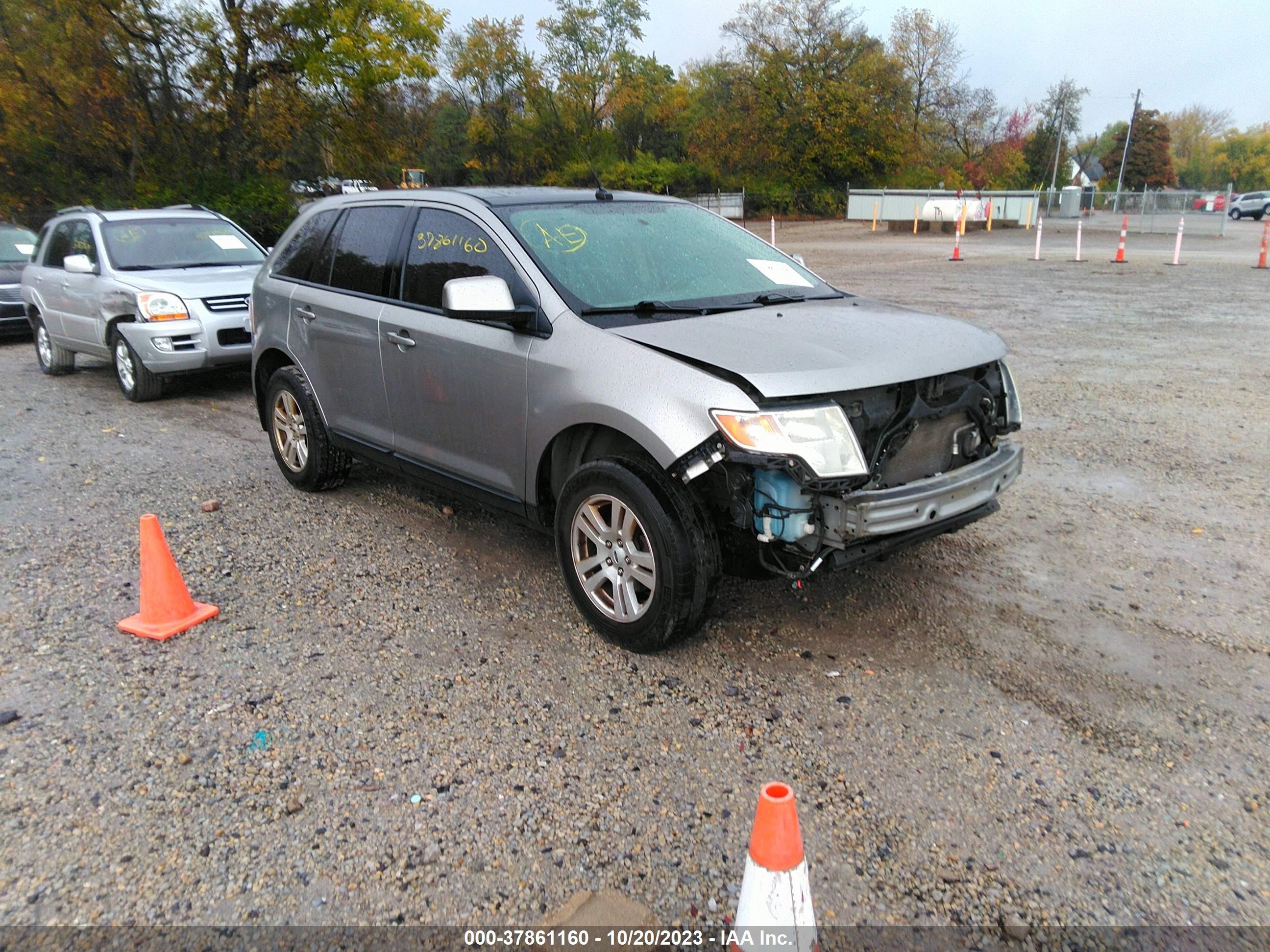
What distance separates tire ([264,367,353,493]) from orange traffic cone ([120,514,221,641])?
1.64m

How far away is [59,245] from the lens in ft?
33.7

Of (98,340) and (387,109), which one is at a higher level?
(387,109)

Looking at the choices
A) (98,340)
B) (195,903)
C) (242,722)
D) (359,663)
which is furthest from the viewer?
(98,340)

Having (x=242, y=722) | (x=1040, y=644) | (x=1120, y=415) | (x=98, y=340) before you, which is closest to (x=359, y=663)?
(x=242, y=722)

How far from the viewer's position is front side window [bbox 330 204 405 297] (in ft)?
16.8

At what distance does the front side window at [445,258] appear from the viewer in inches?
174

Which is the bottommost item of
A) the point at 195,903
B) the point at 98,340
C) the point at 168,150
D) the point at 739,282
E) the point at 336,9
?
the point at 195,903

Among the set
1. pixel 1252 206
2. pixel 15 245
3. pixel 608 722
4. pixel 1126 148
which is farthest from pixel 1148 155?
pixel 608 722

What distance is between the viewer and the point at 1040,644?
13.0 feet

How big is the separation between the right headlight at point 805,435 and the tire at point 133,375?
734 cm

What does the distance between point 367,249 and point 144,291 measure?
4.55m

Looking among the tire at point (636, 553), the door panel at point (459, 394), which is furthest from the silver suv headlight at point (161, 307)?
the tire at point (636, 553)

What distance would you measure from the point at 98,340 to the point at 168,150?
623 inches

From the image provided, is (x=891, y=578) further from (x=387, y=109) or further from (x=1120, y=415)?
(x=387, y=109)
